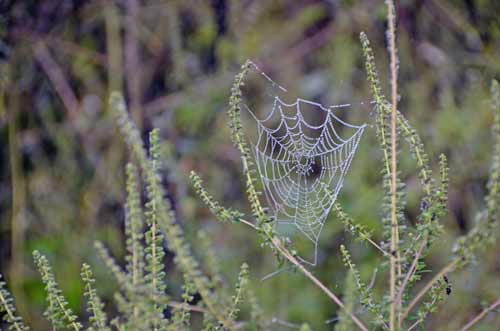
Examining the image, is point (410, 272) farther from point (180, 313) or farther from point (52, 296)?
point (52, 296)

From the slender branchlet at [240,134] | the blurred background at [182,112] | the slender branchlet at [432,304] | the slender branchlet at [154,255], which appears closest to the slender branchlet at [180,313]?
the slender branchlet at [154,255]

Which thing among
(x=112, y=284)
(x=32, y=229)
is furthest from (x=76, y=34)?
(x=112, y=284)

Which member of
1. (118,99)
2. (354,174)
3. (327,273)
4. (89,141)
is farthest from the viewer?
(327,273)

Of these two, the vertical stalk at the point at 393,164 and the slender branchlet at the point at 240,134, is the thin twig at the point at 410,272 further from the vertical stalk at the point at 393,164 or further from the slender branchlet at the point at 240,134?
the slender branchlet at the point at 240,134

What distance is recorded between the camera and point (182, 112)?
2.65 meters

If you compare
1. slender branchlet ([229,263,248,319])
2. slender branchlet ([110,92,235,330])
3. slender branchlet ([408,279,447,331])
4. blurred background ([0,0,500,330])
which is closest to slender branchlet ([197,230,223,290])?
slender branchlet ([110,92,235,330])

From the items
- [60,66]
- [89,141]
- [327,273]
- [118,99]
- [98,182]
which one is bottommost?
[327,273]

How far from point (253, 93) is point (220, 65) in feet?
0.87

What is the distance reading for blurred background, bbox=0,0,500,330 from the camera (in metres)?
2.40

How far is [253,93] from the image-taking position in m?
2.90

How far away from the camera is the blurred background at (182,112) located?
2.40 metres

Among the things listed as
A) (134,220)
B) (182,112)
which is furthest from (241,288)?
(182,112)

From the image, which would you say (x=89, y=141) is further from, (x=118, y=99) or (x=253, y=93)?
(x=118, y=99)

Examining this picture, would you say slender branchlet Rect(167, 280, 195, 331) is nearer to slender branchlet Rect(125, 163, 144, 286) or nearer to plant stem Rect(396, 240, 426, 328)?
slender branchlet Rect(125, 163, 144, 286)
